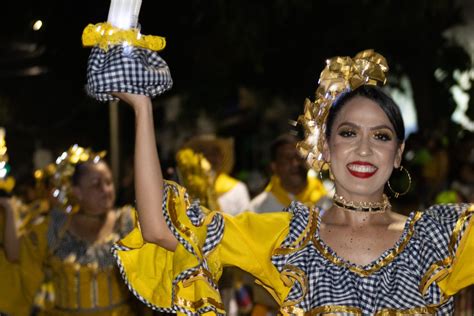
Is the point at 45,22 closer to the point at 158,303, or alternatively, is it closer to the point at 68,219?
the point at 68,219

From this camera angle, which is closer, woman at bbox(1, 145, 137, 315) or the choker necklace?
the choker necklace

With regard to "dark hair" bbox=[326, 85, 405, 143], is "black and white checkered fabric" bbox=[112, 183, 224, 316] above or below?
below

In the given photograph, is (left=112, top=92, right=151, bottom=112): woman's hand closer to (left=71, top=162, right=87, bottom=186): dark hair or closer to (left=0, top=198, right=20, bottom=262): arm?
(left=71, top=162, right=87, bottom=186): dark hair

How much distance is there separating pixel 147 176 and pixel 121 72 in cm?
43

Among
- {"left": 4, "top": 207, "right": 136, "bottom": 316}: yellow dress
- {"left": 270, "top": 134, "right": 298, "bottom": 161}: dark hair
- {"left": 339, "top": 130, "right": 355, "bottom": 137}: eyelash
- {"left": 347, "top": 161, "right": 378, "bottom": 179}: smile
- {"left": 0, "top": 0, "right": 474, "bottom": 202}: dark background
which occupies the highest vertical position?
{"left": 0, "top": 0, "right": 474, "bottom": 202}: dark background

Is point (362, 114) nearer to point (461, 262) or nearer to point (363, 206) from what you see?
point (363, 206)

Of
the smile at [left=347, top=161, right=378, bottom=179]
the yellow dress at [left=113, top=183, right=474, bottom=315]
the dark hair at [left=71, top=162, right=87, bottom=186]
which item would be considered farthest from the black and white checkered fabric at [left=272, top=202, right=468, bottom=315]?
the dark hair at [left=71, top=162, right=87, bottom=186]

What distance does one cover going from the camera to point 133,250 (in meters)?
4.53

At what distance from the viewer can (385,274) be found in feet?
14.5

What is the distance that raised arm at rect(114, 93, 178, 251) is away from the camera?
412 cm

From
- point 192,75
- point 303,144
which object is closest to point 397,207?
point 192,75

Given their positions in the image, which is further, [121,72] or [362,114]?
[362,114]

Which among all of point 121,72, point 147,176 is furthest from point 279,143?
point 121,72

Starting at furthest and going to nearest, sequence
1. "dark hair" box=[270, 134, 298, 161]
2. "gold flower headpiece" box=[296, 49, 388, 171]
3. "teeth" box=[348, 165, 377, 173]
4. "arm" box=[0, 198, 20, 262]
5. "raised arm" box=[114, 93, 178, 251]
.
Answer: "dark hair" box=[270, 134, 298, 161] < "arm" box=[0, 198, 20, 262] < "gold flower headpiece" box=[296, 49, 388, 171] < "teeth" box=[348, 165, 377, 173] < "raised arm" box=[114, 93, 178, 251]
